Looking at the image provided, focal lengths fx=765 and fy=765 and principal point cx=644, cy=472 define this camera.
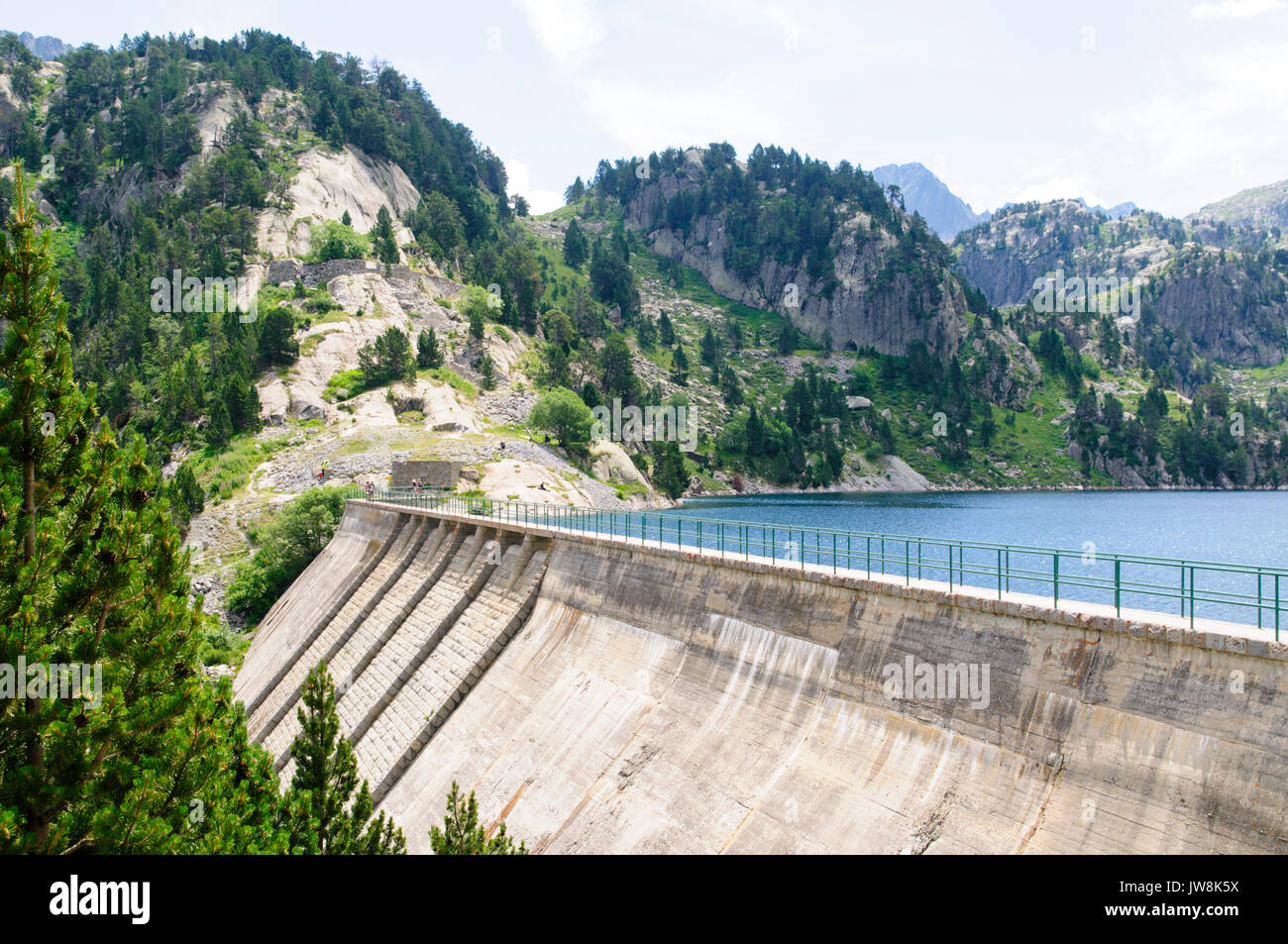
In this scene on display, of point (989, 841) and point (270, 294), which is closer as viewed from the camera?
point (989, 841)

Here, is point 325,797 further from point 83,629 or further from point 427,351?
point 427,351

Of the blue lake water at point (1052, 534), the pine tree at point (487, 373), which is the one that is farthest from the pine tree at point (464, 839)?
the pine tree at point (487, 373)

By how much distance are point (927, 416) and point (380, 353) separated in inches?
5675

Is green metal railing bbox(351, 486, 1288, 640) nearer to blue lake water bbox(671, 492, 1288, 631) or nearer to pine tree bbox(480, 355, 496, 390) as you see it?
blue lake water bbox(671, 492, 1288, 631)

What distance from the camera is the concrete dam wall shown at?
45.1 ft

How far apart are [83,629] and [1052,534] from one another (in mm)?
83445

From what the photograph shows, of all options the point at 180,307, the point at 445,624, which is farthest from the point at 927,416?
the point at 445,624

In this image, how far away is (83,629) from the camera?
42.5 feet

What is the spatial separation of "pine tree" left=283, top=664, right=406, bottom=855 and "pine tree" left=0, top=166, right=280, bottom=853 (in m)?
4.42

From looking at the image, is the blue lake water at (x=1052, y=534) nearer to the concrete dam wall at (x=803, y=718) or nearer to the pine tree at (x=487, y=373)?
the concrete dam wall at (x=803, y=718)
